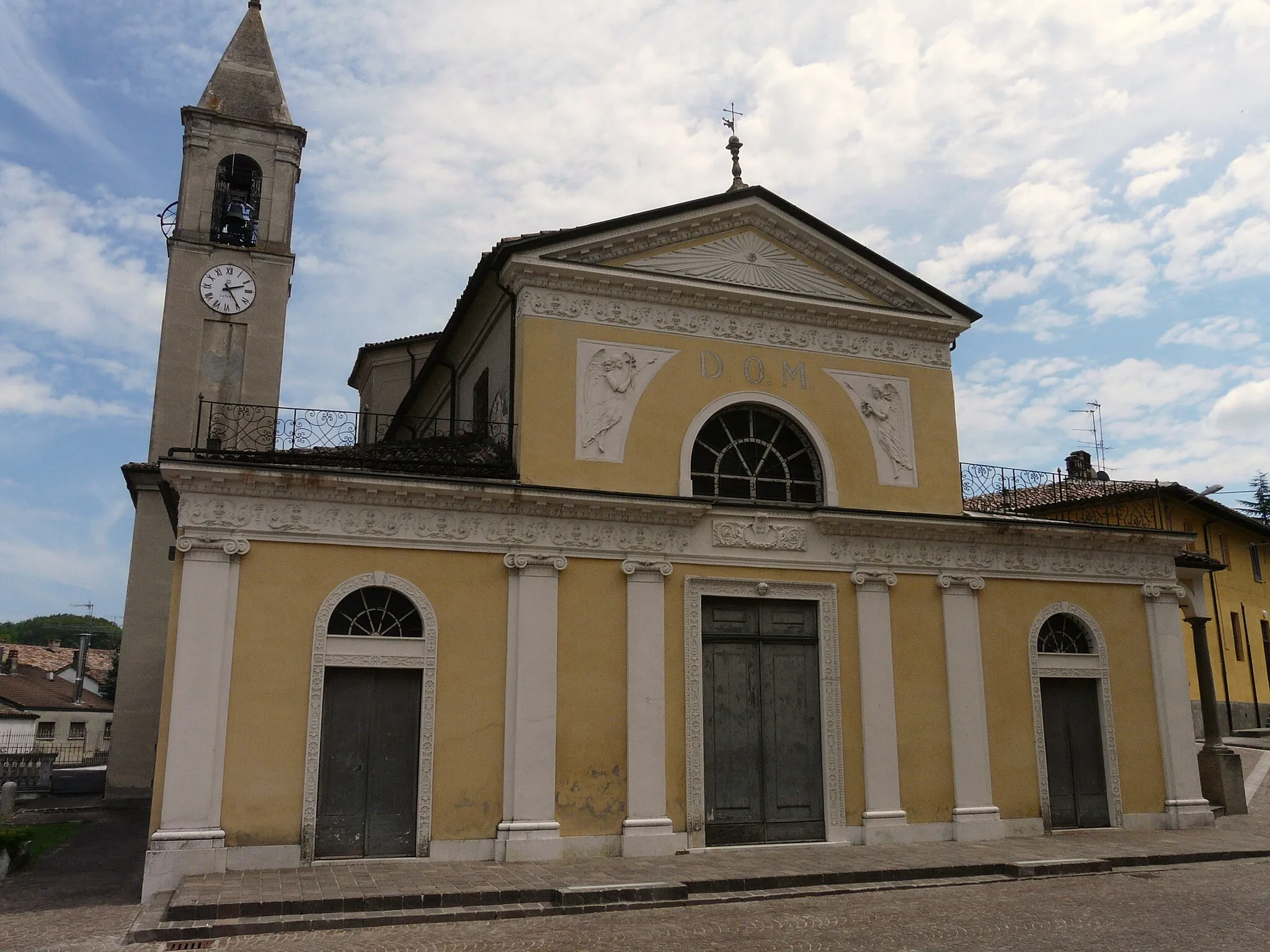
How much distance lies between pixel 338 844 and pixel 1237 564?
31.2 m

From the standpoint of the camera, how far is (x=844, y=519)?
579 inches

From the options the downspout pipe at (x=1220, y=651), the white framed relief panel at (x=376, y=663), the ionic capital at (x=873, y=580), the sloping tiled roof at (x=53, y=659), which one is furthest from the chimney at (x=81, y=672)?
the downspout pipe at (x=1220, y=651)

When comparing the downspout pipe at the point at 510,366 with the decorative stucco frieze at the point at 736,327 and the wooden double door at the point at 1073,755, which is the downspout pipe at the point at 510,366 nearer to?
the decorative stucco frieze at the point at 736,327

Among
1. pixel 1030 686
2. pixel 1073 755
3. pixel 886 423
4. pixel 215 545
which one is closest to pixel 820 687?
pixel 1030 686

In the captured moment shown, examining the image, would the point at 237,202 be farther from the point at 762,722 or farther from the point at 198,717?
the point at 762,722

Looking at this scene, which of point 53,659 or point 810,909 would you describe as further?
point 53,659

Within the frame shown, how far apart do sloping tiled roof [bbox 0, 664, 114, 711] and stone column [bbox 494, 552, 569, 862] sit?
3274 cm

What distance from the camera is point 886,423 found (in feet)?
51.5

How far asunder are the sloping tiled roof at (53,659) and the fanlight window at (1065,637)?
51516 millimetres

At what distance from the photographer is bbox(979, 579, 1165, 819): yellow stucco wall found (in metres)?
15.1

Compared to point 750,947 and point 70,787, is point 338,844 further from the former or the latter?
point 70,787

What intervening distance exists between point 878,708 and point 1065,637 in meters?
3.83

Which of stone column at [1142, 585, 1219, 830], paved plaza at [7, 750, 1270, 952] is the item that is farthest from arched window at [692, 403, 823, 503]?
stone column at [1142, 585, 1219, 830]

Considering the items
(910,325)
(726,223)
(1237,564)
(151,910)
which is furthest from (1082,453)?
(151,910)
